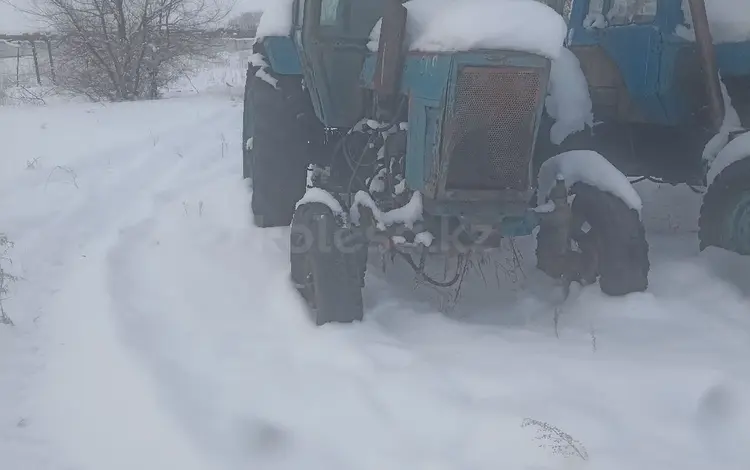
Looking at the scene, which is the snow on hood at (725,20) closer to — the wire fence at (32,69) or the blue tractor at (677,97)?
the blue tractor at (677,97)

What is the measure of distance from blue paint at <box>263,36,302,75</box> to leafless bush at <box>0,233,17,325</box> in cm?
203

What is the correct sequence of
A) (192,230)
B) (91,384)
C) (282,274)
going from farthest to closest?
1. (192,230)
2. (282,274)
3. (91,384)

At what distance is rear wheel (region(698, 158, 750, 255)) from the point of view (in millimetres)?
4059

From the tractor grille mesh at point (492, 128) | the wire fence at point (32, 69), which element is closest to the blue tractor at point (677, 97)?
the tractor grille mesh at point (492, 128)

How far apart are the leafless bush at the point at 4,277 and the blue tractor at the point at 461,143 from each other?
136cm

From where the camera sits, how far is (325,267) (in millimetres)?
3590

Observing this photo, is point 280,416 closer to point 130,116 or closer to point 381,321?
point 381,321

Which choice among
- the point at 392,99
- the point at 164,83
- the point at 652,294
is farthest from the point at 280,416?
the point at 164,83

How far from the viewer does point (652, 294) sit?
147 inches

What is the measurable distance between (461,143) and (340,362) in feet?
3.47

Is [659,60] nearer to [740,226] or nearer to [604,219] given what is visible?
[740,226]

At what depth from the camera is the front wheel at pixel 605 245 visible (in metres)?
3.72

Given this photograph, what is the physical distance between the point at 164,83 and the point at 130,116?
12.9ft

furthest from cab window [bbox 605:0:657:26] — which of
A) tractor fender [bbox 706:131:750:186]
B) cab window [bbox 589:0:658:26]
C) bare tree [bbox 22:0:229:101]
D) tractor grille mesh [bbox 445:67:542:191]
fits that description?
bare tree [bbox 22:0:229:101]
